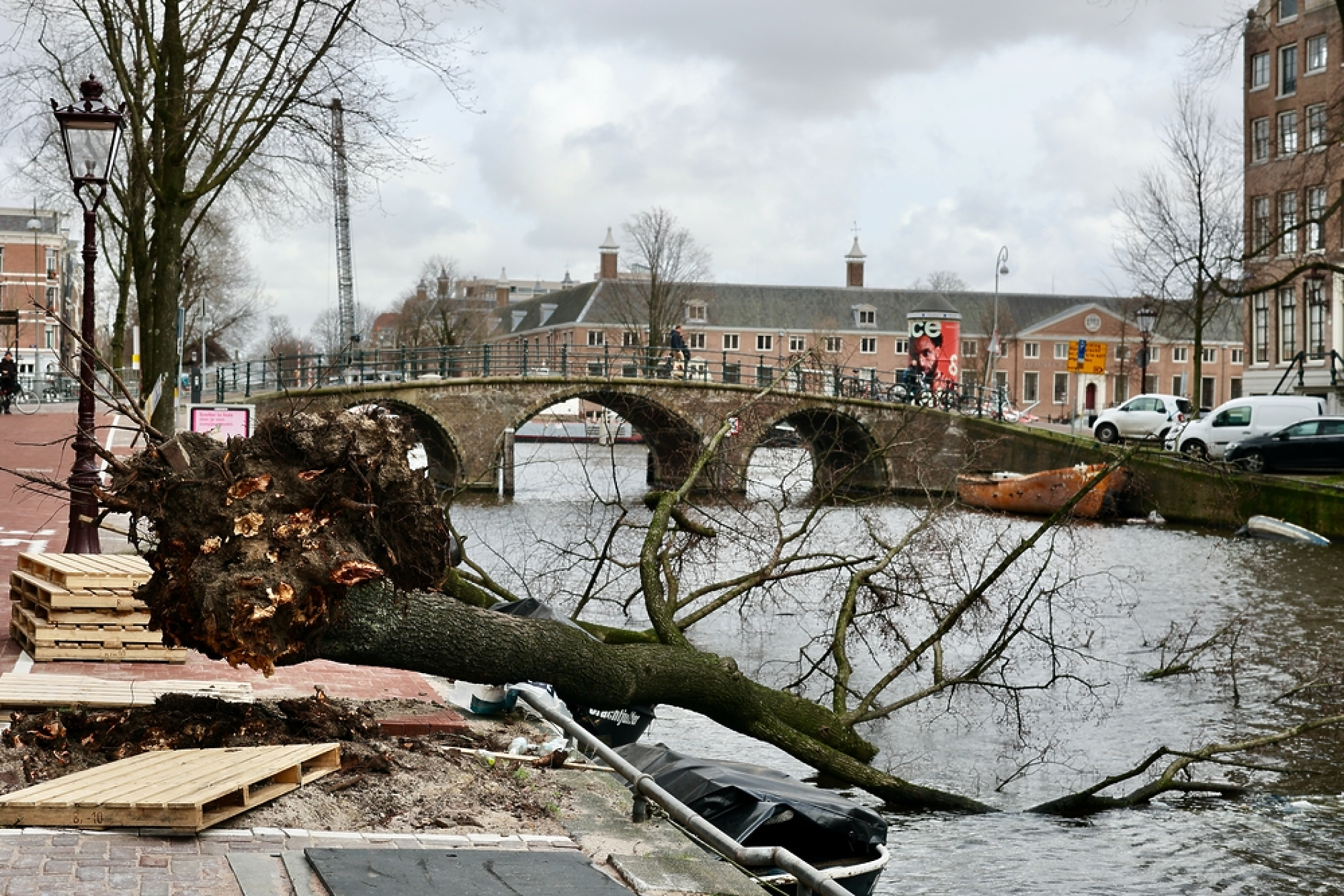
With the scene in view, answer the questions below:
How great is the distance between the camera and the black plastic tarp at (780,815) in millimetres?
7105

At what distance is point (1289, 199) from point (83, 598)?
36.9 meters

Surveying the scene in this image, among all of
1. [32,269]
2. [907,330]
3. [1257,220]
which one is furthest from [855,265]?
[1257,220]

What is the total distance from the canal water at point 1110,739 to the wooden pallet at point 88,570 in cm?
435

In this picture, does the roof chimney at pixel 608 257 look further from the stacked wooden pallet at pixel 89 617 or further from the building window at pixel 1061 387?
the stacked wooden pallet at pixel 89 617

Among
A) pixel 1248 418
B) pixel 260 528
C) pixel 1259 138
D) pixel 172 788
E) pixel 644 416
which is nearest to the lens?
pixel 172 788

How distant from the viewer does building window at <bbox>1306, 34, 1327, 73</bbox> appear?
131 ft

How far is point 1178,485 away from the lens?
34.2m

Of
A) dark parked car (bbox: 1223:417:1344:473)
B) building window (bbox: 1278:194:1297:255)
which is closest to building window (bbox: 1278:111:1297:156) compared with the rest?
building window (bbox: 1278:194:1297:255)

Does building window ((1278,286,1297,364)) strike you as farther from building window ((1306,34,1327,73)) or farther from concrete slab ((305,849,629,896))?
concrete slab ((305,849,629,896))

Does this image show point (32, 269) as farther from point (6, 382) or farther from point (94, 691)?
point (94, 691)

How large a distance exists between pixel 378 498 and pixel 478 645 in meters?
1.29

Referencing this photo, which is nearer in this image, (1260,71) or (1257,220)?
(1257,220)

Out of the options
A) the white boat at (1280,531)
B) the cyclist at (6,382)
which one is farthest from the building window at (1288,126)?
the cyclist at (6,382)

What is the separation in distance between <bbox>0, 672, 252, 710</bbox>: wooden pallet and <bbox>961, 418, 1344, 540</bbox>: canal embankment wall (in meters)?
15.4
